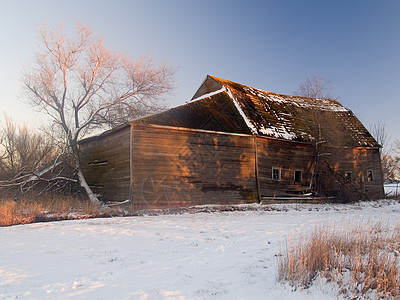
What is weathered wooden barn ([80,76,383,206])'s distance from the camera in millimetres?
14422

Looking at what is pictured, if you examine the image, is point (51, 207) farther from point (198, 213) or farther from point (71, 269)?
point (71, 269)

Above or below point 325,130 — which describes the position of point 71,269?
below

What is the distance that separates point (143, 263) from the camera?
5.69 metres

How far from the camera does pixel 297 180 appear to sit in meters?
19.6

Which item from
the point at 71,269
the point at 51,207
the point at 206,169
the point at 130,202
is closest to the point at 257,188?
the point at 206,169

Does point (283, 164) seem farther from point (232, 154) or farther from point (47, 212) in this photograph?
point (47, 212)

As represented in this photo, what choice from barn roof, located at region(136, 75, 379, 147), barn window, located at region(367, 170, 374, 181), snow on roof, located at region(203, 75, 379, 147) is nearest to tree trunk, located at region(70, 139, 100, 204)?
barn roof, located at region(136, 75, 379, 147)

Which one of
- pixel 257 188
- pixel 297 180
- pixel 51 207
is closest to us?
pixel 51 207

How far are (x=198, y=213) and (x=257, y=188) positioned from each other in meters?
4.73

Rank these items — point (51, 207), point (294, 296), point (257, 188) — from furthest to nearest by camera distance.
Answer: point (257, 188) < point (51, 207) < point (294, 296)

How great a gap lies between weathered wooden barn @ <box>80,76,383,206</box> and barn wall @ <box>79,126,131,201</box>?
48 millimetres

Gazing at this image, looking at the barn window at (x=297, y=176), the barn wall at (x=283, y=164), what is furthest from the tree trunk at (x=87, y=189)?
the barn window at (x=297, y=176)

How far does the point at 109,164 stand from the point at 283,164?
33.3ft

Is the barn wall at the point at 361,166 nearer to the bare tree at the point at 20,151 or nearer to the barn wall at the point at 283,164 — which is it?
the barn wall at the point at 283,164
